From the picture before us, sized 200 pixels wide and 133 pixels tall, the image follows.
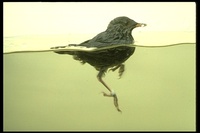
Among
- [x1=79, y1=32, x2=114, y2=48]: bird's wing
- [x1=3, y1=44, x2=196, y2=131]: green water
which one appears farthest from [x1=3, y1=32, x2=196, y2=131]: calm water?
[x1=79, y1=32, x2=114, y2=48]: bird's wing

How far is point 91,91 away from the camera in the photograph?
183 centimetres

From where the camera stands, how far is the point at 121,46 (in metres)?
1.78

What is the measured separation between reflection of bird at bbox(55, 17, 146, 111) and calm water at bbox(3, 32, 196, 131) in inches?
1.2

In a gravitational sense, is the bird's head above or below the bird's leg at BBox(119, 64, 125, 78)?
above

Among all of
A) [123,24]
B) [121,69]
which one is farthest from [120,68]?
[123,24]

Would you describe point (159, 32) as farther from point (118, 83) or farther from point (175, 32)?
point (118, 83)

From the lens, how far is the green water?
1.82m

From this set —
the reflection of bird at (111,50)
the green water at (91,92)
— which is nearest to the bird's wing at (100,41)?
the reflection of bird at (111,50)

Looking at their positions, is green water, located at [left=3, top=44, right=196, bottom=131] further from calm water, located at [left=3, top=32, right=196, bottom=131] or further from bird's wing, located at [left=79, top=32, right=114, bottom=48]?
bird's wing, located at [left=79, top=32, right=114, bottom=48]

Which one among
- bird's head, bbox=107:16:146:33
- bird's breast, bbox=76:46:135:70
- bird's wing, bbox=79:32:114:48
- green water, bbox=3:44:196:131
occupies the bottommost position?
green water, bbox=3:44:196:131

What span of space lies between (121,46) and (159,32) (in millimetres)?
226

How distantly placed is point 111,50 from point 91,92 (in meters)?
0.24

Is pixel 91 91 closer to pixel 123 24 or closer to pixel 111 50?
pixel 111 50

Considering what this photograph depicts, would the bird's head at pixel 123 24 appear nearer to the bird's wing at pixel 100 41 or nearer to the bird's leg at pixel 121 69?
the bird's wing at pixel 100 41
